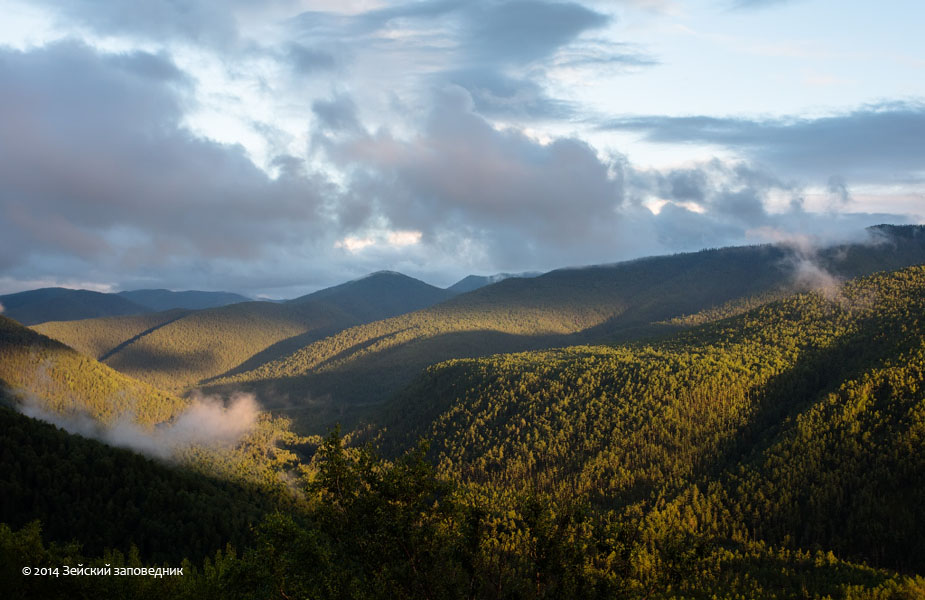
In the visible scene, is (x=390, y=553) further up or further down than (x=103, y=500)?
further up

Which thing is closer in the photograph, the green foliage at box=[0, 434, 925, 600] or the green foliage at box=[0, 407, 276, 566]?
the green foliage at box=[0, 434, 925, 600]

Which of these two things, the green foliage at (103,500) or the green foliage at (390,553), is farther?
the green foliage at (103,500)

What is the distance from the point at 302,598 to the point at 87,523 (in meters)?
144

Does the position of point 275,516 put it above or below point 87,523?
above

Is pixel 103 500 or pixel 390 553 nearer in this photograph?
pixel 390 553

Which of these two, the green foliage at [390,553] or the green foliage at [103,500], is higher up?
the green foliage at [390,553]

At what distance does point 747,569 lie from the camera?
178000mm

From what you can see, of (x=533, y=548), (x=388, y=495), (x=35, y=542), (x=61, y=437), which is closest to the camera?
(x=388, y=495)

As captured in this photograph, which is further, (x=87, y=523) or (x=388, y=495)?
(x=87, y=523)

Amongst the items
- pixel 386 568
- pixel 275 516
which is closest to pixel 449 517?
pixel 386 568

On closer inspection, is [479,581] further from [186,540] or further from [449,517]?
[186,540]

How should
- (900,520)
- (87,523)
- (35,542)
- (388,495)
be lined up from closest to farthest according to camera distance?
(388,495) → (35,542) → (87,523) → (900,520)

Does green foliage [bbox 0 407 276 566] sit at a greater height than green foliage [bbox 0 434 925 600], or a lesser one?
lesser

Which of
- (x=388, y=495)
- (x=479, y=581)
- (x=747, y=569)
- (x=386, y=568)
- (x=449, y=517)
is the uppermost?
(x=388, y=495)
